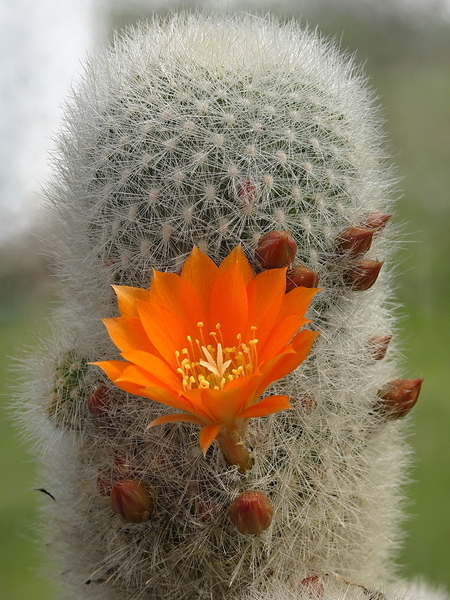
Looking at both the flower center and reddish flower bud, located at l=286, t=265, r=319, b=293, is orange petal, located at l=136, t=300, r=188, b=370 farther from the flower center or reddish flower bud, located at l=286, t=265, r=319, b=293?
reddish flower bud, located at l=286, t=265, r=319, b=293

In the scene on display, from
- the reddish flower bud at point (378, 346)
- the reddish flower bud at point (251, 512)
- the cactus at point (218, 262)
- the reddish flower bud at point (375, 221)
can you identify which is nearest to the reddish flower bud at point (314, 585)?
the cactus at point (218, 262)

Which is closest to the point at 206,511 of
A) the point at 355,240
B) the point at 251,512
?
the point at 251,512

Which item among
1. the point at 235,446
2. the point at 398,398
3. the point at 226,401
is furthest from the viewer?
the point at 398,398

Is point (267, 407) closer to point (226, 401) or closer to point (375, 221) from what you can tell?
point (226, 401)

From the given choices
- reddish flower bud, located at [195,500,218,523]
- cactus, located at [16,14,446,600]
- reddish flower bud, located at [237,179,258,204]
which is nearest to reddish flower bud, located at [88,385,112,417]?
cactus, located at [16,14,446,600]

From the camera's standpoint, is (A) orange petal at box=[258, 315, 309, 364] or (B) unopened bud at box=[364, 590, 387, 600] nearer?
(A) orange petal at box=[258, 315, 309, 364]

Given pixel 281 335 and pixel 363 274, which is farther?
pixel 363 274
